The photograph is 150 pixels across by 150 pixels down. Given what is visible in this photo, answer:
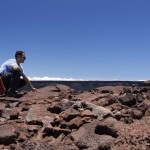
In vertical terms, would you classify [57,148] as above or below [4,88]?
below

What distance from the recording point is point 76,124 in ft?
21.4

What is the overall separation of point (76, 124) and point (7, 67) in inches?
178

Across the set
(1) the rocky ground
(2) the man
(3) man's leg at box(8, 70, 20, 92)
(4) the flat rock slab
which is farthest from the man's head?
(4) the flat rock slab

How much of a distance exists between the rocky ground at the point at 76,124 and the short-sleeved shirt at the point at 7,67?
4.56 feet

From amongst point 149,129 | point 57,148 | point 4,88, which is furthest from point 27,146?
point 4,88

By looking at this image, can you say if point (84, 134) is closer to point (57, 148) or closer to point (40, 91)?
point (57, 148)

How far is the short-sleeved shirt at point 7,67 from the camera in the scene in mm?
10367

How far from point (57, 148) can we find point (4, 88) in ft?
15.9

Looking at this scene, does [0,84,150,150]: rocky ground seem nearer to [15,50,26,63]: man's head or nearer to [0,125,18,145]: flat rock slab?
[0,125,18,145]: flat rock slab

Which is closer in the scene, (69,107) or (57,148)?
(57,148)

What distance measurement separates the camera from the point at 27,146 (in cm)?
567

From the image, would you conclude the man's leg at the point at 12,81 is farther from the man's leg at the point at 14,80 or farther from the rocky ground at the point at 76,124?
the rocky ground at the point at 76,124

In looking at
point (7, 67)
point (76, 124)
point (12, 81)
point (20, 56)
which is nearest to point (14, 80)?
point (12, 81)

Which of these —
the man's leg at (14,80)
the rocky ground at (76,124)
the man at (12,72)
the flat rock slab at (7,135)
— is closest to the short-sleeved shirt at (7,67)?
the man at (12,72)
